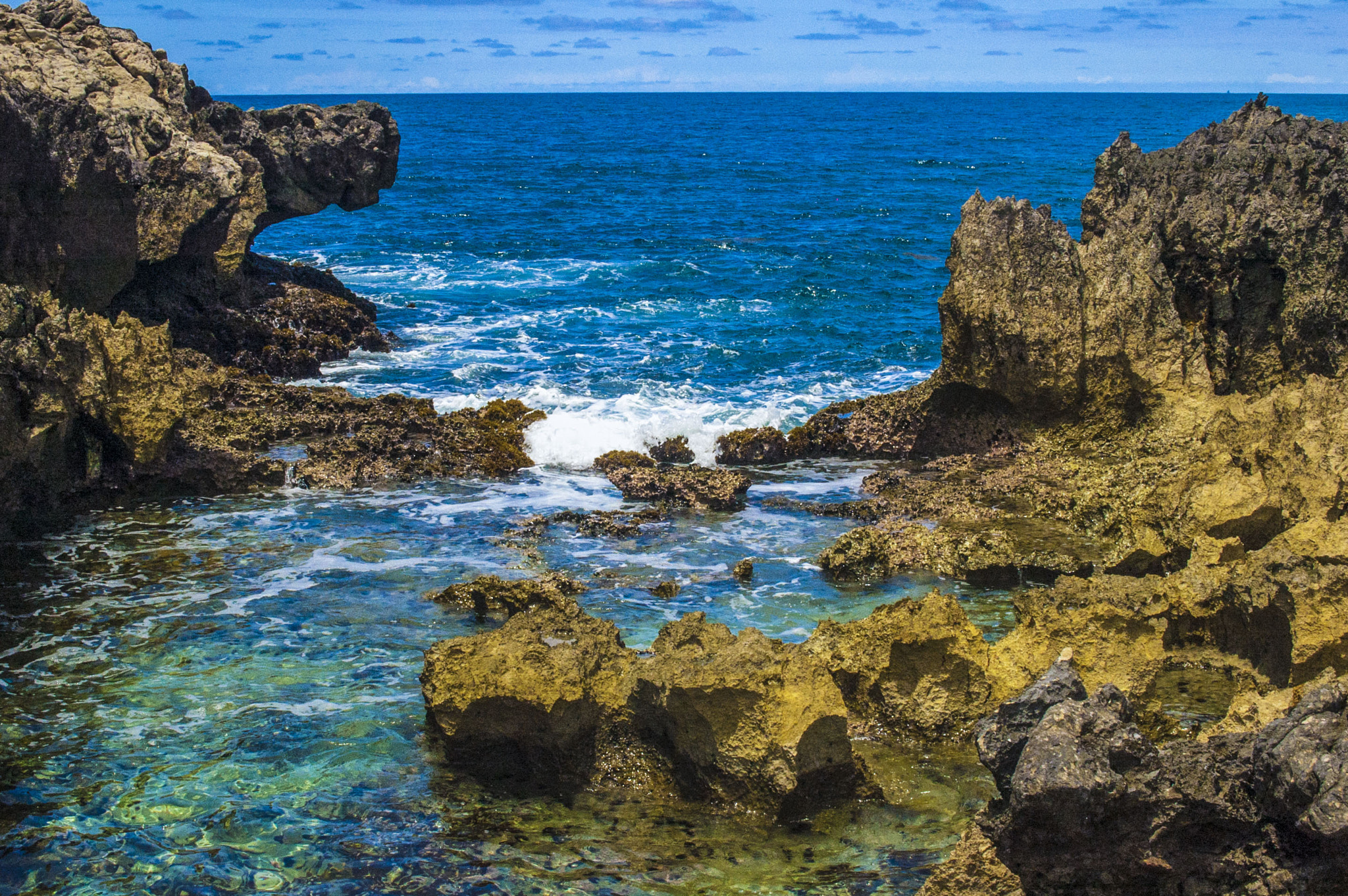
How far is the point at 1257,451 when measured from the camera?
9.88 metres

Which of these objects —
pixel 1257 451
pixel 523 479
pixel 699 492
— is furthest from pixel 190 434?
pixel 1257 451

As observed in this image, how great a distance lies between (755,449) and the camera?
15.2 metres

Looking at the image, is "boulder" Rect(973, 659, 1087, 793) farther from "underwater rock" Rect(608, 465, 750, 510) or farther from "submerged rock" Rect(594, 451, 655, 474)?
"submerged rock" Rect(594, 451, 655, 474)

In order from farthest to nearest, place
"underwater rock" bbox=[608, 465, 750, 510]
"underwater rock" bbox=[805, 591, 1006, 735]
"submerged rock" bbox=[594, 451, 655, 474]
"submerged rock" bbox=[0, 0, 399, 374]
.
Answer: "submerged rock" bbox=[594, 451, 655, 474]
"submerged rock" bbox=[0, 0, 399, 374]
"underwater rock" bbox=[608, 465, 750, 510]
"underwater rock" bbox=[805, 591, 1006, 735]

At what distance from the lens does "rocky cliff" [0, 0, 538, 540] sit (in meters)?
11.5

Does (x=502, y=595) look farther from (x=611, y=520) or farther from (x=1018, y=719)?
(x=1018, y=719)

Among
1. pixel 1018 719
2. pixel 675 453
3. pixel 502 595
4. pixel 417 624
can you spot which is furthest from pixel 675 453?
pixel 1018 719

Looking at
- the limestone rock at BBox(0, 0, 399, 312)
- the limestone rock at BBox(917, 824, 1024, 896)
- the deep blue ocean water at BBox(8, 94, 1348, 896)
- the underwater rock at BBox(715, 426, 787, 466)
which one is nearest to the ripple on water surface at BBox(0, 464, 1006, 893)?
the deep blue ocean water at BBox(8, 94, 1348, 896)

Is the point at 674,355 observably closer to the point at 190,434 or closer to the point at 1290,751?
the point at 190,434

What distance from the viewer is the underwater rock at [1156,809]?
15.3 feet

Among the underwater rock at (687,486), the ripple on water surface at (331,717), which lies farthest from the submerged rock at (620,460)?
the ripple on water surface at (331,717)

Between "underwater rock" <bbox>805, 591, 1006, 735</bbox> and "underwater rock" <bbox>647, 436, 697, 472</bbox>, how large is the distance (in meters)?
8.11

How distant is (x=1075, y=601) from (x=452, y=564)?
602 cm

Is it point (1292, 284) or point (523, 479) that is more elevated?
point (1292, 284)
